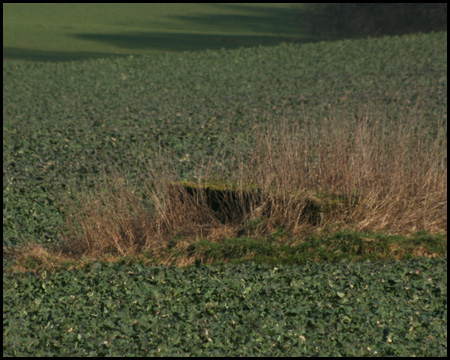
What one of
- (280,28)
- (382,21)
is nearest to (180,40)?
(280,28)

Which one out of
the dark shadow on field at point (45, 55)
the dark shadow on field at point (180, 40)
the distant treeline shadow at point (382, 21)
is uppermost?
the distant treeline shadow at point (382, 21)

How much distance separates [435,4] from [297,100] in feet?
51.5

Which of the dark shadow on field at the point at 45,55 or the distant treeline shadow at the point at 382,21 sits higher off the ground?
the distant treeline shadow at the point at 382,21

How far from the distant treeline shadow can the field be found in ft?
47.5

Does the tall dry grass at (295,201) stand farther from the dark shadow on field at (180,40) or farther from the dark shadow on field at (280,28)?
the dark shadow on field at (180,40)

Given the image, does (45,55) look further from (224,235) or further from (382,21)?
(224,235)

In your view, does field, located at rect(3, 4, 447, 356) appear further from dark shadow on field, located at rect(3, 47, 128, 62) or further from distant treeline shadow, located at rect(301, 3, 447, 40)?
distant treeline shadow, located at rect(301, 3, 447, 40)

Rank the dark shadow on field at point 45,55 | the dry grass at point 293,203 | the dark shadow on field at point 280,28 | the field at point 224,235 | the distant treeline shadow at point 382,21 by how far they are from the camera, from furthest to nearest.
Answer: the distant treeline shadow at point 382,21 < the dark shadow on field at point 280,28 < the dark shadow on field at point 45,55 < the dry grass at point 293,203 < the field at point 224,235

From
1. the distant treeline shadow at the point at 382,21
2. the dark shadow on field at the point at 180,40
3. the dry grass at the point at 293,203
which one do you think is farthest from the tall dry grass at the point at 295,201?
the distant treeline shadow at the point at 382,21

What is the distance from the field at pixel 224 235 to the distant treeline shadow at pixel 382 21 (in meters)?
14.5

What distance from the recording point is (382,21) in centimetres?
2762

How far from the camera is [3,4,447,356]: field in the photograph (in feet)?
16.5

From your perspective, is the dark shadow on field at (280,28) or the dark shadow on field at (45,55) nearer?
the dark shadow on field at (45,55)

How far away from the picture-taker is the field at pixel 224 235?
16.5ft
